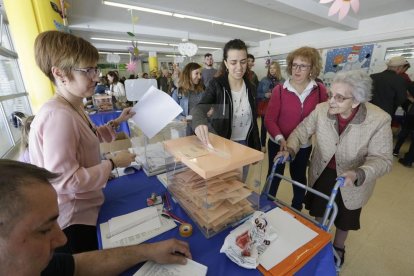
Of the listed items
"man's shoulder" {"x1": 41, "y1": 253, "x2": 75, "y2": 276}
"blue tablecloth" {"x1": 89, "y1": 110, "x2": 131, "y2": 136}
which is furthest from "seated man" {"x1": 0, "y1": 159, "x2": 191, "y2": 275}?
"blue tablecloth" {"x1": 89, "y1": 110, "x2": 131, "y2": 136}

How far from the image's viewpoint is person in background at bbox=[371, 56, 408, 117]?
10.3ft

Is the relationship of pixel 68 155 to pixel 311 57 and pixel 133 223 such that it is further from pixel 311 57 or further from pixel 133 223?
pixel 311 57

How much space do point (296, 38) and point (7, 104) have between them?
27.5 feet

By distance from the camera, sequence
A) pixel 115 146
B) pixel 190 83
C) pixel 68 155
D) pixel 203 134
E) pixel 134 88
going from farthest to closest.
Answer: pixel 134 88 → pixel 190 83 → pixel 115 146 → pixel 203 134 → pixel 68 155

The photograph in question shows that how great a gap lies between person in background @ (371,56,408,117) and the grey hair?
2706 millimetres

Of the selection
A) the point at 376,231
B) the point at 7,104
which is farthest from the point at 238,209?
the point at 7,104

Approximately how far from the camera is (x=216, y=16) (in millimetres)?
5336

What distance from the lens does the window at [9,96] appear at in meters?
2.61

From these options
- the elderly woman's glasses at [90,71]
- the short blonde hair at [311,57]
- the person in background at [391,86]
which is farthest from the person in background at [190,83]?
the person in background at [391,86]

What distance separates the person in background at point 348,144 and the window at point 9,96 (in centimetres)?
331

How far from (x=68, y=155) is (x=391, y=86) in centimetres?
430

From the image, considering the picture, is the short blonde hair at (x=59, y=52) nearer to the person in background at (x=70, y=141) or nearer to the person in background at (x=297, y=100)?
the person in background at (x=70, y=141)

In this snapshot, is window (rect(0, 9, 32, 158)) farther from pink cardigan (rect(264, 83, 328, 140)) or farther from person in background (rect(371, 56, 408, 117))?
person in background (rect(371, 56, 408, 117))

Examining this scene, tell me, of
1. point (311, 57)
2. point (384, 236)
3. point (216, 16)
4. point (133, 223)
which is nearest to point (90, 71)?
point (133, 223)
